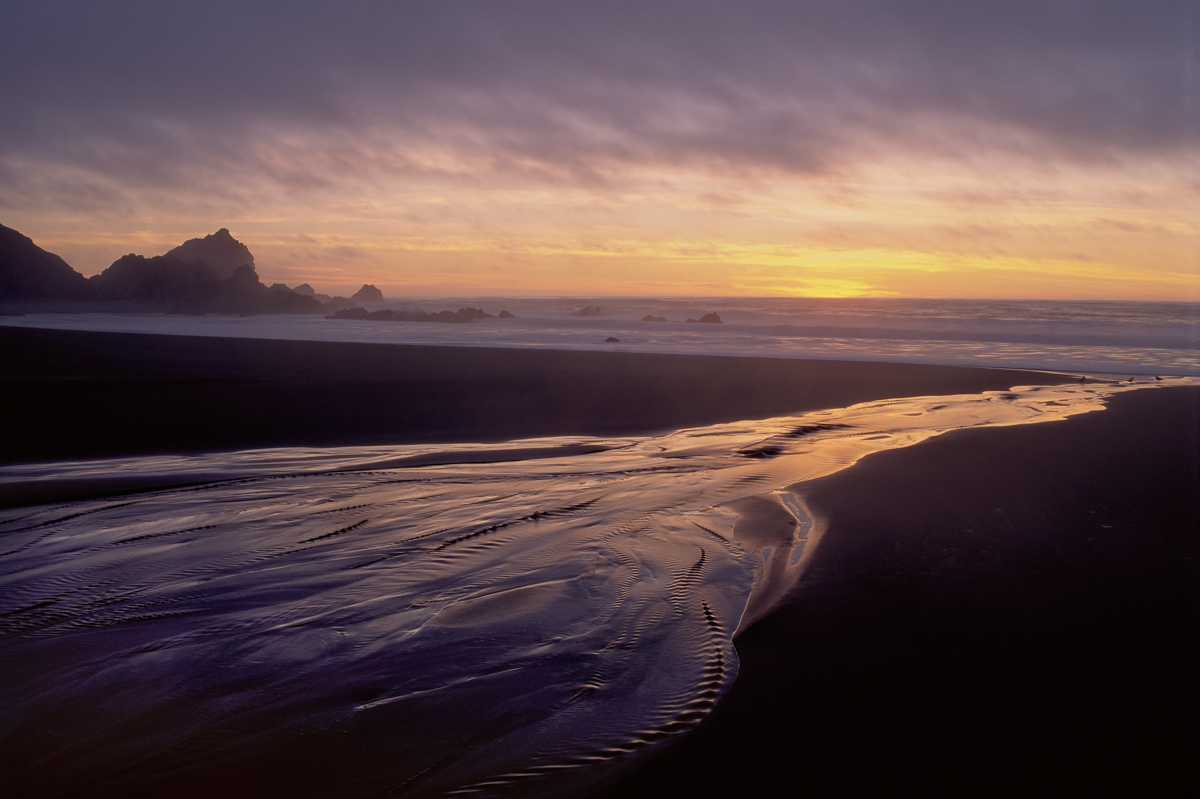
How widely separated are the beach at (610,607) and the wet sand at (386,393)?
0.97ft

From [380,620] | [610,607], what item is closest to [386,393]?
[380,620]

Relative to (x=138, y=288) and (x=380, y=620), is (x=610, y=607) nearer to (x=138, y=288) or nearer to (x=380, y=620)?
(x=380, y=620)

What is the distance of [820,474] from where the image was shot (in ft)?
19.8

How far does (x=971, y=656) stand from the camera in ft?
9.46

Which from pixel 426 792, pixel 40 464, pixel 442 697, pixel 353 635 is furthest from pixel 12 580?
pixel 40 464

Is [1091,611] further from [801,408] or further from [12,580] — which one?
[801,408]

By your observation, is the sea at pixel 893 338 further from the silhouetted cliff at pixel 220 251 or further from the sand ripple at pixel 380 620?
the silhouetted cliff at pixel 220 251

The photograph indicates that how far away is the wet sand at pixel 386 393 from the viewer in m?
7.77

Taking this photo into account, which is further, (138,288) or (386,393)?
(138,288)

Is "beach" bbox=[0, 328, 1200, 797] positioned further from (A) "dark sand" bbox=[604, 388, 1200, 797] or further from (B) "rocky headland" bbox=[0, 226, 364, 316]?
(B) "rocky headland" bbox=[0, 226, 364, 316]

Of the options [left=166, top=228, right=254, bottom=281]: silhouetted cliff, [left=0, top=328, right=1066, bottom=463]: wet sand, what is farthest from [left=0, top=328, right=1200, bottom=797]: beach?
[left=166, top=228, right=254, bottom=281]: silhouetted cliff

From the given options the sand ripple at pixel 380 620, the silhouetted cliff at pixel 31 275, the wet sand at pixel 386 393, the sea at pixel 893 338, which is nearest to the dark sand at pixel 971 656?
the sand ripple at pixel 380 620

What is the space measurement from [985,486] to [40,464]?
810cm

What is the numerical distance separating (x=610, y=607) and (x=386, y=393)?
855 cm
